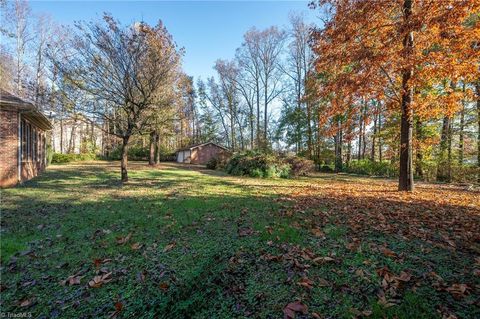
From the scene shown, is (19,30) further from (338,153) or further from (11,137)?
(338,153)

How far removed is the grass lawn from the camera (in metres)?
2.19

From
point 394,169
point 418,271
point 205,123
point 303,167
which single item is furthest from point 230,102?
point 418,271

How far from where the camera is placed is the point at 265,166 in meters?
14.8

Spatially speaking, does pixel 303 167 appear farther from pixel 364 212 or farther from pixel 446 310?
pixel 446 310

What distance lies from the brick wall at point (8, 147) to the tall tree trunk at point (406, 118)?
1486cm

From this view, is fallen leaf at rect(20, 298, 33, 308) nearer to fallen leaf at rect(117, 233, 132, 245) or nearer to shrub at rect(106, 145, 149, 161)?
fallen leaf at rect(117, 233, 132, 245)

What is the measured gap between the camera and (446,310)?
6.51 feet

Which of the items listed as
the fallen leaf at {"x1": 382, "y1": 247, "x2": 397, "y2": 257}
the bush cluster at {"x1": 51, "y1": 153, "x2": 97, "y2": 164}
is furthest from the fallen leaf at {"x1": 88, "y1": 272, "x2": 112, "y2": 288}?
the bush cluster at {"x1": 51, "y1": 153, "x2": 97, "y2": 164}

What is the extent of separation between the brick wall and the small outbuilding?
25.3 meters

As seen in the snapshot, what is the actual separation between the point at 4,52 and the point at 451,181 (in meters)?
34.9

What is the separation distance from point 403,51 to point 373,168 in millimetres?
14257

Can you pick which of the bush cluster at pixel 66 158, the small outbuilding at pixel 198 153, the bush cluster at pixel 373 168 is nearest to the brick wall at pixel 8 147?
the bush cluster at pixel 66 158

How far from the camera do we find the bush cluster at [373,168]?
17.6 m

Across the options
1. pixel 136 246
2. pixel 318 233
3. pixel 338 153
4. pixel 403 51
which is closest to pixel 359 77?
pixel 403 51
